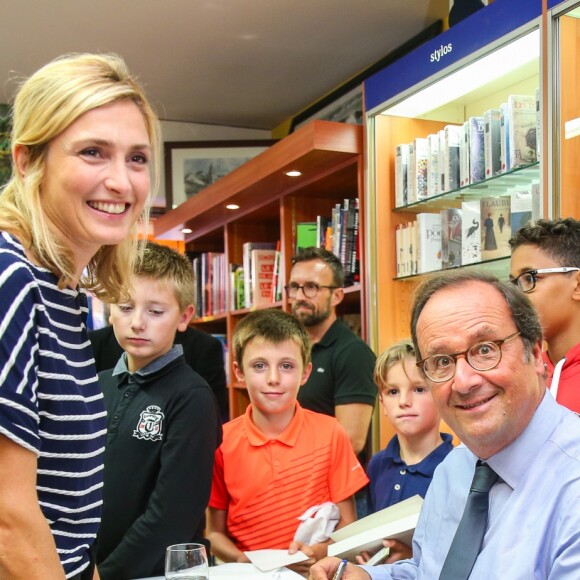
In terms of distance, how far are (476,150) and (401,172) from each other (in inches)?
19.7

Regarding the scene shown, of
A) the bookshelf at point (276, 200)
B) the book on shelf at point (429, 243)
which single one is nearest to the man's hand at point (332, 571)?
the book on shelf at point (429, 243)

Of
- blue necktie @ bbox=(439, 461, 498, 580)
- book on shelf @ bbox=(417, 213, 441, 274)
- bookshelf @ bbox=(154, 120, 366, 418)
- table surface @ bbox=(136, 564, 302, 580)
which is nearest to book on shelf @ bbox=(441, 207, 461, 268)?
book on shelf @ bbox=(417, 213, 441, 274)

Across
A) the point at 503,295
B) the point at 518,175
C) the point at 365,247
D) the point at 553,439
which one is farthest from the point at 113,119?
the point at 365,247

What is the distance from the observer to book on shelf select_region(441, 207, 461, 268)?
3.14m

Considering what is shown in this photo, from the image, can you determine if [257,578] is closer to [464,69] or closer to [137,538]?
[137,538]

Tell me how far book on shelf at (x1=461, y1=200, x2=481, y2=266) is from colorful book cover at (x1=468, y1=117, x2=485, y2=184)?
117 millimetres

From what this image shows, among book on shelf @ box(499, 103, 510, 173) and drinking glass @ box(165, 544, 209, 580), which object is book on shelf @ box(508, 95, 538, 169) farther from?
drinking glass @ box(165, 544, 209, 580)

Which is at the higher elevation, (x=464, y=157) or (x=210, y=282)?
(x=464, y=157)


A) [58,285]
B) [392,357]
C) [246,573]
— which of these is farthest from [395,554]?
[58,285]

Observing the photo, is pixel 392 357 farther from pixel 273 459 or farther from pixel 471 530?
pixel 471 530

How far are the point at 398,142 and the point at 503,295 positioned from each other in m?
2.19

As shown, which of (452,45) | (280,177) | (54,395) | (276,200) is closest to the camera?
(54,395)

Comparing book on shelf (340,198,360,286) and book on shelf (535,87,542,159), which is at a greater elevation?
book on shelf (535,87,542,159)

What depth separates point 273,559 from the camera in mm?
1783
